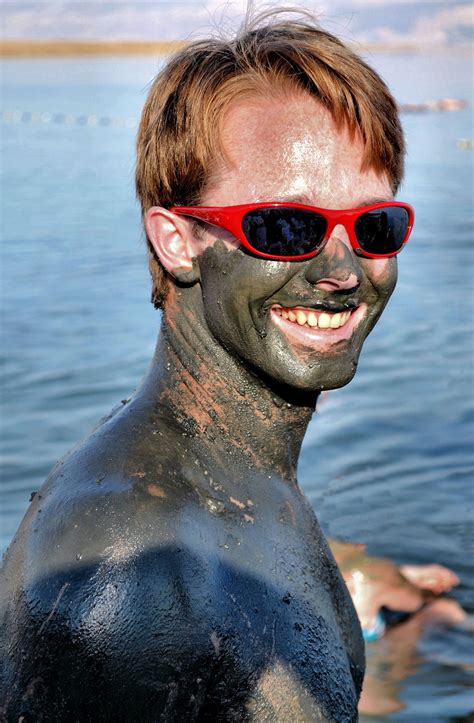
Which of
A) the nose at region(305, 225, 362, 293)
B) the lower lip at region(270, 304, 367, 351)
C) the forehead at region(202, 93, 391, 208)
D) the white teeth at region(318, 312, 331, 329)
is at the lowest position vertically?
the lower lip at region(270, 304, 367, 351)

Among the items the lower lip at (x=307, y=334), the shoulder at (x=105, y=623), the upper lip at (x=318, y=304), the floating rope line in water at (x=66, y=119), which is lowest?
the floating rope line in water at (x=66, y=119)

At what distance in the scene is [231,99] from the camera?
2.85 metres

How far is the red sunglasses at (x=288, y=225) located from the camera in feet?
9.10

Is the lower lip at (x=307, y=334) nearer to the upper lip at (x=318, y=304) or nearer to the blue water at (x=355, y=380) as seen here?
the upper lip at (x=318, y=304)

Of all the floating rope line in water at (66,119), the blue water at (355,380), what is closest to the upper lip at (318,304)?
the blue water at (355,380)

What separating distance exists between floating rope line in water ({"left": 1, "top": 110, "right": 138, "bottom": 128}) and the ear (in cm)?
2740

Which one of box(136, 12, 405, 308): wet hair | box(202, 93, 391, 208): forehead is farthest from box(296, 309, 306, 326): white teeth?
box(136, 12, 405, 308): wet hair

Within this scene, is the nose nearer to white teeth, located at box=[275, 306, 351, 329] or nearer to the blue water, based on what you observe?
white teeth, located at box=[275, 306, 351, 329]

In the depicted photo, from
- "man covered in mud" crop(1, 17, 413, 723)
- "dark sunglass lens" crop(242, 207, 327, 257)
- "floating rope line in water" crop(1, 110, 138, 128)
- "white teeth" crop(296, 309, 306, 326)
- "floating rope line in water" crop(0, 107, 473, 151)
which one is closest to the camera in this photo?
"man covered in mud" crop(1, 17, 413, 723)

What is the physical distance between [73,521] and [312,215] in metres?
0.90

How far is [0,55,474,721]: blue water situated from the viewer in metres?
6.88

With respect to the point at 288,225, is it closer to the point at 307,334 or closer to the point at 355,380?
the point at 307,334

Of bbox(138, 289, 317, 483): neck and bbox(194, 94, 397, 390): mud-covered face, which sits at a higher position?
bbox(194, 94, 397, 390): mud-covered face

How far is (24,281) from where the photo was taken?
1306 centimetres
